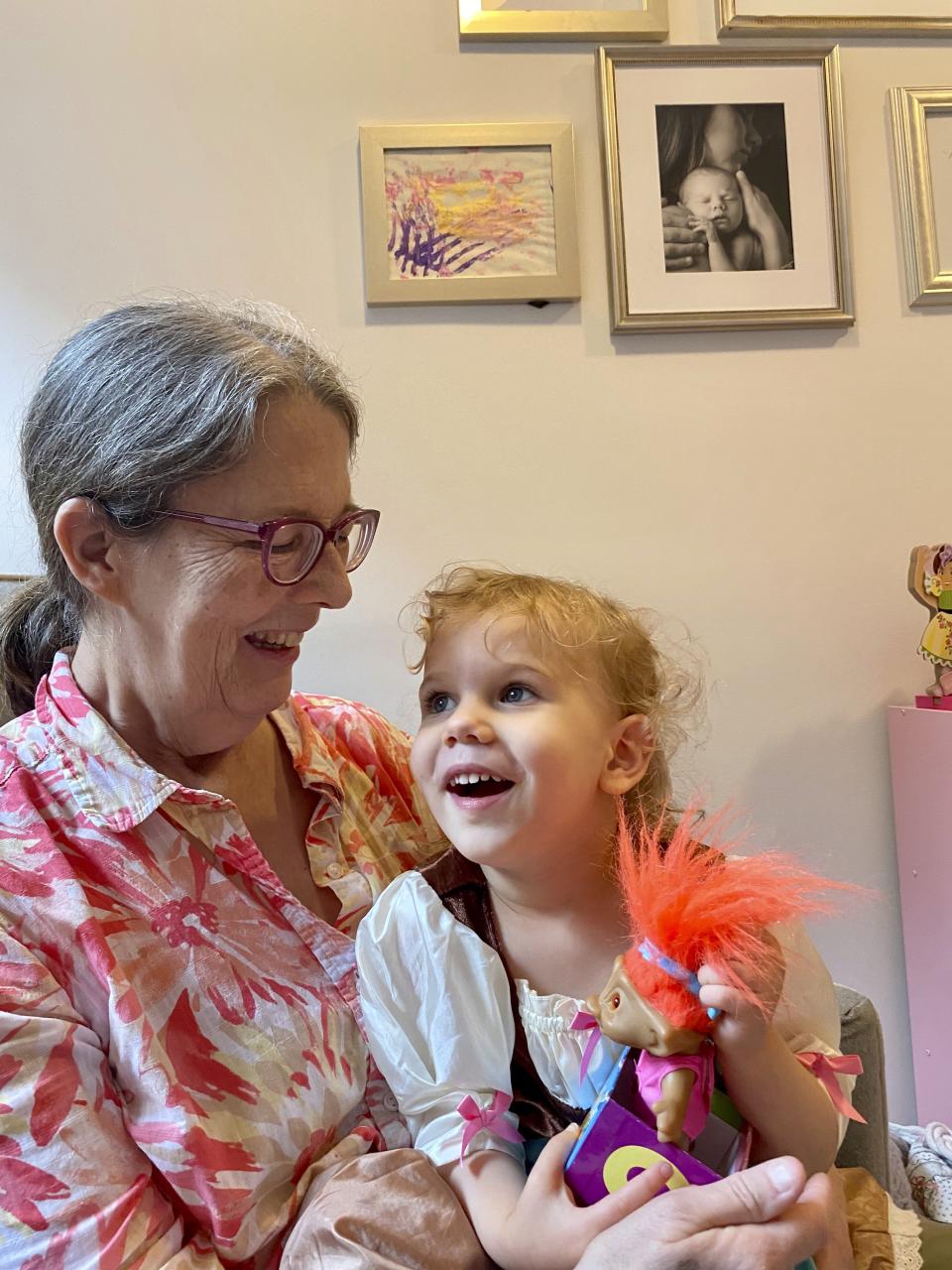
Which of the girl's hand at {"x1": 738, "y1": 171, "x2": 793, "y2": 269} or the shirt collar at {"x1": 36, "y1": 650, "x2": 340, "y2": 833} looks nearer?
the shirt collar at {"x1": 36, "y1": 650, "x2": 340, "y2": 833}

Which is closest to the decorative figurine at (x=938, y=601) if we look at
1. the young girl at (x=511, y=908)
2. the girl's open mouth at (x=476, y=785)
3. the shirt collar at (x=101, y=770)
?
the young girl at (x=511, y=908)

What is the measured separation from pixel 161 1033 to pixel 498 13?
1900mm

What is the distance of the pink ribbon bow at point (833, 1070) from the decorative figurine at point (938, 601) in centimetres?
105

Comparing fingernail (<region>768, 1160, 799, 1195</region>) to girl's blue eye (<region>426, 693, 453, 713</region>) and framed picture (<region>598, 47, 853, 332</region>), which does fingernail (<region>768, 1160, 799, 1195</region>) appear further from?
framed picture (<region>598, 47, 853, 332</region>)

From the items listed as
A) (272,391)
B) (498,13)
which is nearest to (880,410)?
(498,13)

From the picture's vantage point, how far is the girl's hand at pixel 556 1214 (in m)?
0.89

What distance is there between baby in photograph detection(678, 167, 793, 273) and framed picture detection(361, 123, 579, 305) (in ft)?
0.84

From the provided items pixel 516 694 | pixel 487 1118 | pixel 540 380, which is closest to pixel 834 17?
pixel 540 380

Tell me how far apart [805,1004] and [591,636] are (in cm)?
45

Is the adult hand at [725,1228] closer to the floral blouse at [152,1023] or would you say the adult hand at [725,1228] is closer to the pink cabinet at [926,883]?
the floral blouse at [152,1023]

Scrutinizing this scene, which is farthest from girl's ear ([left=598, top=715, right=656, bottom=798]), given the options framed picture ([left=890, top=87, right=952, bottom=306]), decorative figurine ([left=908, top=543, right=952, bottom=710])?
framed picture ([left=890, top=87, right=952, bottom=306])

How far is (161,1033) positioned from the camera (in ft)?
3.32

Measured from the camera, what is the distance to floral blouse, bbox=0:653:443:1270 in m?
0.91

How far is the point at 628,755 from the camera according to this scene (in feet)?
4.00
